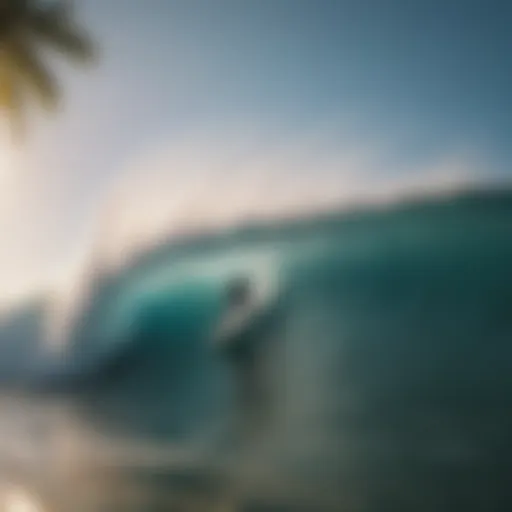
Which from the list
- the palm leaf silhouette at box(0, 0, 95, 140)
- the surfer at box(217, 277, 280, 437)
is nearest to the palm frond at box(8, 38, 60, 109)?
the palm leaf silhouette at box(0, 0, 95, 140)

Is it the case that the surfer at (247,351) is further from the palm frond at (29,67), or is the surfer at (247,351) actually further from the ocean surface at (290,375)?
the palm frond at (29,67)

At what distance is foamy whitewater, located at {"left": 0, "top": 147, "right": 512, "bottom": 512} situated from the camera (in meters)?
0.94

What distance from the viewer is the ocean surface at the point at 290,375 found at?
938mm

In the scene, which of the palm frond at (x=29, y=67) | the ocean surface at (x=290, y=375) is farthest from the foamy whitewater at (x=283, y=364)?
the palm frond at (x=29, y=67)

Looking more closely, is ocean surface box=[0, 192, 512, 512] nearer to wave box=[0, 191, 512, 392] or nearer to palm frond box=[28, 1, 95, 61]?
wave box=[0, 191, 512, 392]

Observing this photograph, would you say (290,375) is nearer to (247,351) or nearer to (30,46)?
(247,351)

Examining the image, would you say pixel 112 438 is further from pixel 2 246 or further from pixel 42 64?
pixel 42 64

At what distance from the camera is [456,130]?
101cm

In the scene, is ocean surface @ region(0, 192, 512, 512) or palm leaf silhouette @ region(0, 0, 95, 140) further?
palm leaf silhouette @ region(0, 0, 95, 140)

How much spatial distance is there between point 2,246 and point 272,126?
358 millimetres

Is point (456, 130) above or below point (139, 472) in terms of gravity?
above

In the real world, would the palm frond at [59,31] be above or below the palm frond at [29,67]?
above

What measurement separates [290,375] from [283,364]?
0.01 meters

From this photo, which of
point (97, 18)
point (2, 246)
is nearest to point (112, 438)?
point (2, 246)
